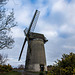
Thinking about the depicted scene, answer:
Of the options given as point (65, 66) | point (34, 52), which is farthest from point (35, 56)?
point (65, 66)

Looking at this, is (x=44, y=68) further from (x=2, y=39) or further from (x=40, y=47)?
(x=2, y=39)

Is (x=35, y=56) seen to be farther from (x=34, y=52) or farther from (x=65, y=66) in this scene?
(x=65, y=66)

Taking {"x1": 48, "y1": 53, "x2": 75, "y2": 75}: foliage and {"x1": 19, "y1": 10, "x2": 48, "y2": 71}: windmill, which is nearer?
{"x1": 48, "y1": 53, "x2": 75, "y2": 75}: foliage

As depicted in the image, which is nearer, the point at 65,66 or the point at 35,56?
the point at 65,66

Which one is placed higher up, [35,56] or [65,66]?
[35,56]

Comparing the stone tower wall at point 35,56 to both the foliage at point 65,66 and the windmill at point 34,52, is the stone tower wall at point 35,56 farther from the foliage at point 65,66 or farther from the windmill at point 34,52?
the foliage at point 65,66

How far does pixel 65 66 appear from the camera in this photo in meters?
5.87

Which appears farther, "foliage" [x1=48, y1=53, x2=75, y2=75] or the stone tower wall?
the stone tower wall

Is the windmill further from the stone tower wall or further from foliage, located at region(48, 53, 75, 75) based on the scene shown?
foliage, located at region(48, 53, 75, 75)

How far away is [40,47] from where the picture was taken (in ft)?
75.9

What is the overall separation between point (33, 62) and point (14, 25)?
1234cm

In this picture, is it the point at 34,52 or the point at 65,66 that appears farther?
the point at 34,52

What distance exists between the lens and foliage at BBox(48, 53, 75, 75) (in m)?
5.34

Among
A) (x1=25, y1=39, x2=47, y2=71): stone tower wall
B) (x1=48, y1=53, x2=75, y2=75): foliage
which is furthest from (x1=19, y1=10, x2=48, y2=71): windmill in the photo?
(x1=48, y1=53, x2=75, y2=75): foliage
